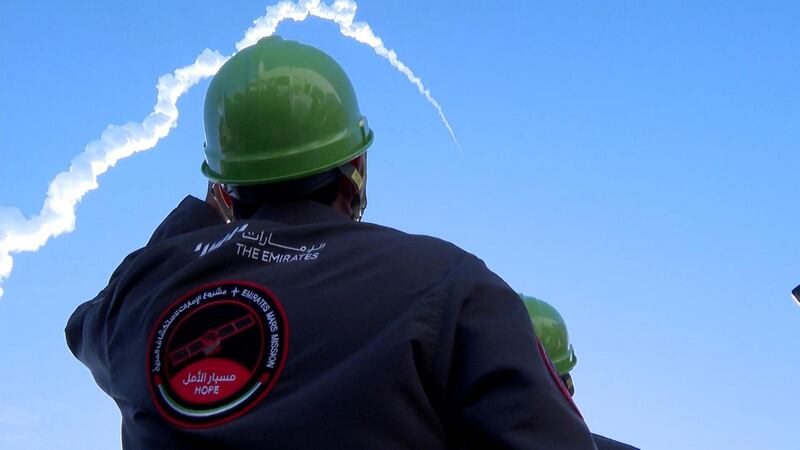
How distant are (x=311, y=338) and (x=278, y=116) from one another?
1.21m

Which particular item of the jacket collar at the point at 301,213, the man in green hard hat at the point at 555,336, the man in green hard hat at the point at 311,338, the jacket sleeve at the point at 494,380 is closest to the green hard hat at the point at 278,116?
the man in green hard hat at the point at 311,338

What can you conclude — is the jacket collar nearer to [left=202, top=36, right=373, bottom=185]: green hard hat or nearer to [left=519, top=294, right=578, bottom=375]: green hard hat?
[left=202, top=36, right=373, bottom=185]: green hard hat

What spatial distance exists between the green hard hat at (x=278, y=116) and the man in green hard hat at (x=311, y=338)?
0.04ft

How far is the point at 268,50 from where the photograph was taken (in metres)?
4.30

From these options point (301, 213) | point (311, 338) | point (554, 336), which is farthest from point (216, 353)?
point (554, 336)

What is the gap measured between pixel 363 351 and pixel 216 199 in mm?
1851

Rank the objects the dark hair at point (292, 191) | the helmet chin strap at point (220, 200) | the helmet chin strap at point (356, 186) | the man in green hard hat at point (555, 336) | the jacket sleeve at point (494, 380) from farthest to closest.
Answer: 1. the man in green hard hat at point (555, 336)
2. the helmet chin strap at point (220, 200)
3. the helmet chin strap at point (356, 186)
4. the dark hair at point (292, 191)
5. the jacket sleeve at point (494, 380)

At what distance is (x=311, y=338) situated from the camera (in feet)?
11.0

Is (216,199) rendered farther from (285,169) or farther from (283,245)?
(283,245)

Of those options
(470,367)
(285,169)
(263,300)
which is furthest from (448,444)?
(285,169)

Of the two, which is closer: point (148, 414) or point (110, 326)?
point (148, 414)

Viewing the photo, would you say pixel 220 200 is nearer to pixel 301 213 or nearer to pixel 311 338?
pixel 301 213

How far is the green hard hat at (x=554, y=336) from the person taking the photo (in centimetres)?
1087

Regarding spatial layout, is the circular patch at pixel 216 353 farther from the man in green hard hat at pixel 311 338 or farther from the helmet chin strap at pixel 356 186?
the helmet chin strap at pixel 356 186
